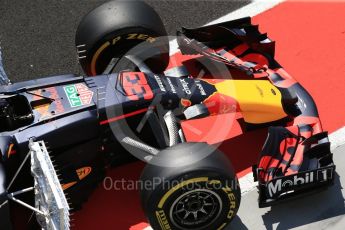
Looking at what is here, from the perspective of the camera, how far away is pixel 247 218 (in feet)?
15.9

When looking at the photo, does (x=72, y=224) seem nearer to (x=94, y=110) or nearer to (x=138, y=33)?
(x=94, y=110)

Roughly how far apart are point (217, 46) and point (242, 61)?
Answer: 0.39m

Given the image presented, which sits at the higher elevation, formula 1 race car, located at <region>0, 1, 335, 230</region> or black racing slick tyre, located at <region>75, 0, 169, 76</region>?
black racing slick tyre, located at <region>75, 0, 169, 76</region>

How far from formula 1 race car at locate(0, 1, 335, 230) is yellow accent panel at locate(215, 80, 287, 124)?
10mm

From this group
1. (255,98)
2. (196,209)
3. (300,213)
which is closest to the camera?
(196,209)

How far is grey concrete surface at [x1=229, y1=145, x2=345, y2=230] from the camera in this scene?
478 cm

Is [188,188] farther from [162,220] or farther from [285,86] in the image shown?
[285,86]

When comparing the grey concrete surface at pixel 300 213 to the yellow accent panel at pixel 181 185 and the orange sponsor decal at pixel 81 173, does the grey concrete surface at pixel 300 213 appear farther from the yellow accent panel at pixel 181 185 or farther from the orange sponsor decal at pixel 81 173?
the orange sponsor decal at pixel 81 173

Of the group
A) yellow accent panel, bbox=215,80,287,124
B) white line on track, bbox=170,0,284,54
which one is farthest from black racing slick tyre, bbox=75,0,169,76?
white line on track, bbox=170,0,284,54

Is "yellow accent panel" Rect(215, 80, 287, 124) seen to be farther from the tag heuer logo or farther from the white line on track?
the white line on track

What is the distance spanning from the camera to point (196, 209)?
4441 millimetres

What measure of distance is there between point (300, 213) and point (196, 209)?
1002 millimetres

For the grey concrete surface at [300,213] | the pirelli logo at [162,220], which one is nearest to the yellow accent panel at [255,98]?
the grey concrete surface at [300,213]

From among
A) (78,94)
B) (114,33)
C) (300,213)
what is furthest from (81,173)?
(300,213)
